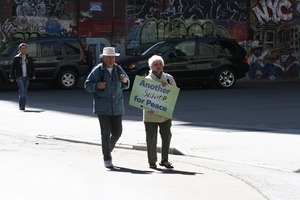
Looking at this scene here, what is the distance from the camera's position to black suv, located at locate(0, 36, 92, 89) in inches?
1026

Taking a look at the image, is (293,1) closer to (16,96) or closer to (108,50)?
(16,96)

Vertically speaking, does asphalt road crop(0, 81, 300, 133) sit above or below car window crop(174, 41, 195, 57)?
below

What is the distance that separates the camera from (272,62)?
33.7m

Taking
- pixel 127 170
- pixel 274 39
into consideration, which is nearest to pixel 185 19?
pixel 274 39

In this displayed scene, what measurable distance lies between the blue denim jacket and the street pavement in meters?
0.85

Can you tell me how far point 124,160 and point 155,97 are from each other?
4.45 feet

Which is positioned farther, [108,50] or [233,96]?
[233,96]

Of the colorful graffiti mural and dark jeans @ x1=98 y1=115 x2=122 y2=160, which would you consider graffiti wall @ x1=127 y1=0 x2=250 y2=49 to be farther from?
dark jeans @ x1=98 y1=115 x2=122 y2=160

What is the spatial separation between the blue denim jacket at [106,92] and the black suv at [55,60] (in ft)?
48.3

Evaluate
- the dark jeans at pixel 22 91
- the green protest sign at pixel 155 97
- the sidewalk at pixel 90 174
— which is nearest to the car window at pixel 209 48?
the dark jeans at pixel 22 91

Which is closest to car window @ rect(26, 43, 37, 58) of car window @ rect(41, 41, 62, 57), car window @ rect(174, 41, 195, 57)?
car window @ rect(41, 41, 62, 57)

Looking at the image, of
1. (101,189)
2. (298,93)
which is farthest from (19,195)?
(298,93)

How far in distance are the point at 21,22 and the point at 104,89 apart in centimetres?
1867

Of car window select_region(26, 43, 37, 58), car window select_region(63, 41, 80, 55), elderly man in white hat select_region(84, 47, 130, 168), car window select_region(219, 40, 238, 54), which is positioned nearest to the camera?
elderly man in white hat select_region(84, 47, 130, 168)
